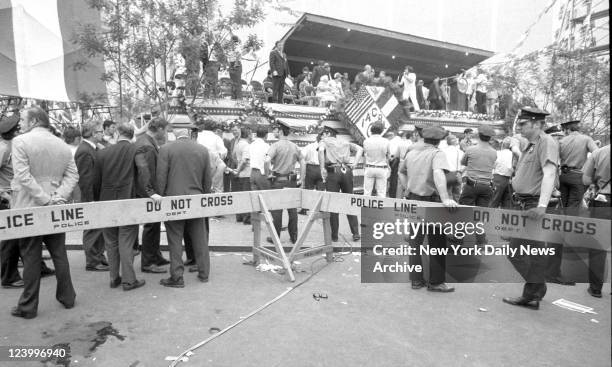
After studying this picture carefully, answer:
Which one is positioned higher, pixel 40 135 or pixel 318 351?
pixel 40 135

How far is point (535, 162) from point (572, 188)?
2.38 metres

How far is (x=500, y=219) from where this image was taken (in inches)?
171

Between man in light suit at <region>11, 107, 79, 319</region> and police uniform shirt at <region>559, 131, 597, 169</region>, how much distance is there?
6.42m

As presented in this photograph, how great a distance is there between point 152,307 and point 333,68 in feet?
67.5

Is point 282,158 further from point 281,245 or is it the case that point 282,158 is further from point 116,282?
point 116,282

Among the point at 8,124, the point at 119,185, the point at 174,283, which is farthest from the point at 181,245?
the point at 8,124

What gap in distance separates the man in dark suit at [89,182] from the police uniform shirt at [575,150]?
6.49 meters

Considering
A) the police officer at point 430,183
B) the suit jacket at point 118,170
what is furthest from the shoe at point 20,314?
the police officer at point 430,183

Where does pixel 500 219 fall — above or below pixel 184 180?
below

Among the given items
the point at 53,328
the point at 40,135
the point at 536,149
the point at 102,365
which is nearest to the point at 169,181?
the point at 40,135

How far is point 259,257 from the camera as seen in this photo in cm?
600

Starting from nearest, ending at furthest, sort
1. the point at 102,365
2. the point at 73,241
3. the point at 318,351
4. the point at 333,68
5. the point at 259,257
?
the point at 102,365
the point at 318,351
the point at 259,257
the point at 73,241
the point at 333,68

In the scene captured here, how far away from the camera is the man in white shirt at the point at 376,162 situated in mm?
7699

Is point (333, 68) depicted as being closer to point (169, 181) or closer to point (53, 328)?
point (169, 181)
